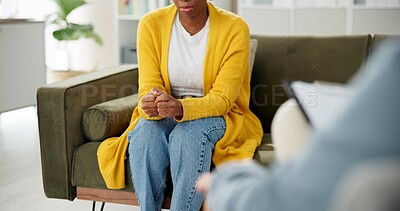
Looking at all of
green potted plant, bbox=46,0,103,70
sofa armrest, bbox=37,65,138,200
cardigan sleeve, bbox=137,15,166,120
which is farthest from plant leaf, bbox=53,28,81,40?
cardigan sleeve, bbox=137,15,166,120

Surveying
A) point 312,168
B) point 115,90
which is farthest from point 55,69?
point 312,168

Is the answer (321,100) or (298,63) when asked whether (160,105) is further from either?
(321,100)

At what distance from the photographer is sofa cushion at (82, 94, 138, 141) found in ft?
8.21

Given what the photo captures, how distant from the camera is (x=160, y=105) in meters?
2.27

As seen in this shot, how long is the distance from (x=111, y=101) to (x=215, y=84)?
477mm

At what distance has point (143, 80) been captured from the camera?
2.47 m

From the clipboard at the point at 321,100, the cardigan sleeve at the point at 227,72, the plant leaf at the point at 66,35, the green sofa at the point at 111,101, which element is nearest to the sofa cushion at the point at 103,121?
the green sofa at the point at 111,101

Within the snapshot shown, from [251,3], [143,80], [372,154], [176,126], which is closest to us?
[372,154]

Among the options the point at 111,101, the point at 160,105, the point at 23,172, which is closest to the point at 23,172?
the point at 23,172

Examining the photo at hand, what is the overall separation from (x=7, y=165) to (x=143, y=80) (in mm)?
1445

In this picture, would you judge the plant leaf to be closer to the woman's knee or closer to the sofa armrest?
the sofa armrest

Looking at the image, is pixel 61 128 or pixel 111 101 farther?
pixel 111 101

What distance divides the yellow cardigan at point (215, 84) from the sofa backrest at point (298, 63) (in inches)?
7.5

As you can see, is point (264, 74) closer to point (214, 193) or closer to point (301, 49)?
point (301, 49)
